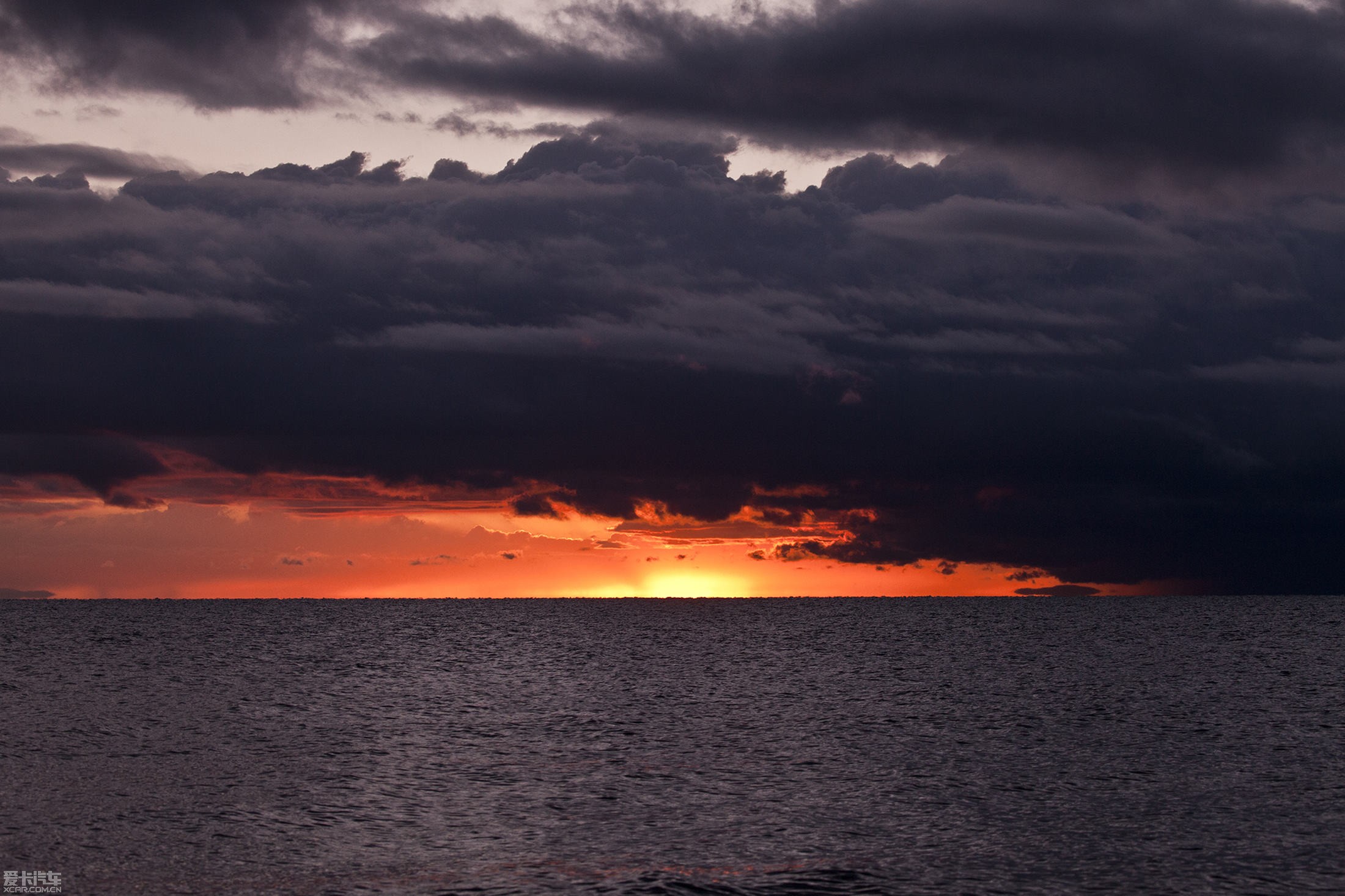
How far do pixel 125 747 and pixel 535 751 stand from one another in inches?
863

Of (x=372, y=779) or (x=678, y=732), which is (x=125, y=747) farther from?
(x=678, y=732)

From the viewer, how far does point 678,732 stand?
71875 millimetres

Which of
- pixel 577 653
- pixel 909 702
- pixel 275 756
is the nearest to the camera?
pixel 275 756

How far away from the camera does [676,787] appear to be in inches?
2057

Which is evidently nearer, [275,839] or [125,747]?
[275,839]

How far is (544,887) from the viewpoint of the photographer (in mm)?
35406

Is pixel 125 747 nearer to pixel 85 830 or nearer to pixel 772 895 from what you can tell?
pixel 85 830

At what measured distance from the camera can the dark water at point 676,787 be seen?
37469 millimetres

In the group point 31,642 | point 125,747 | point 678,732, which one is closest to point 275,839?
point 125,747

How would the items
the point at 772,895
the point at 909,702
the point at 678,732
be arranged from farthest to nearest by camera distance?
the point at 909,702
the point at 678,732
the point at 772,895

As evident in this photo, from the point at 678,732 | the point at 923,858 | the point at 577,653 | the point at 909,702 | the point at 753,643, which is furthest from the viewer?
the point at 753,643

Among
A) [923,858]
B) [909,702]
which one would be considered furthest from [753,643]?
[923,858]

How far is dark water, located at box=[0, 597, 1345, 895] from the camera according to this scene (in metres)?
37.5

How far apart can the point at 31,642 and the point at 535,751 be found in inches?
6241
